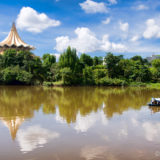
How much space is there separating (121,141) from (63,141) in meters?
1.82

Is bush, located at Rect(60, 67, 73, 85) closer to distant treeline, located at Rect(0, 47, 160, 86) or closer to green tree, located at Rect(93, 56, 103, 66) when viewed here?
distant treeline, located at Rect(0, 47, 160, 86)

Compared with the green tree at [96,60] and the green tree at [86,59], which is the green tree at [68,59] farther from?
the green tree at [96,60]

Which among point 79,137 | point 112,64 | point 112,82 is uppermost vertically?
point 112,64

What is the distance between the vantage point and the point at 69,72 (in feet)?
95.3

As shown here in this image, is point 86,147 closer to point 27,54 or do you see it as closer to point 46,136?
point 46,136

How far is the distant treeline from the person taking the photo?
95.9ft

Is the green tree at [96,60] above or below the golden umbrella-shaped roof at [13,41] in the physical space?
below

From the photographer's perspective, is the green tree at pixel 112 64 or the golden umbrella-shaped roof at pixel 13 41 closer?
the green tree at pixel 112 64

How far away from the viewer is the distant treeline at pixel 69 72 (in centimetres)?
2923

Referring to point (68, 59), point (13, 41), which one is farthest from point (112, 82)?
point (13, 41)

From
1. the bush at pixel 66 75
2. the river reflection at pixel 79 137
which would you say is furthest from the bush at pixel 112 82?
the river reflection at pixel 79 137

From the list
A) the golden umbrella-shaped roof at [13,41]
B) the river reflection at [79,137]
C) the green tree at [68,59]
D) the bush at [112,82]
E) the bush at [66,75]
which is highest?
the golden umbrella-shaped roof at [13,41]

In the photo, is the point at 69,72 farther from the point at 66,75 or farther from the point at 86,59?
the point at 86,59

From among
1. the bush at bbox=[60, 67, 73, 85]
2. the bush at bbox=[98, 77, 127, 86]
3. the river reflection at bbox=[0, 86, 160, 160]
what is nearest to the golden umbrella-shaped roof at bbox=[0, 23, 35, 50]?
the bush at bbox=[60, 67, 73, 85]
